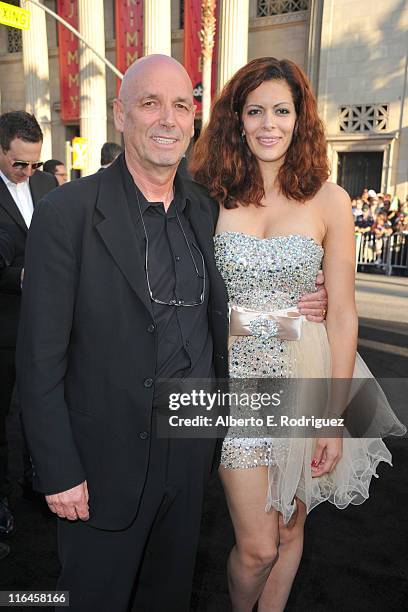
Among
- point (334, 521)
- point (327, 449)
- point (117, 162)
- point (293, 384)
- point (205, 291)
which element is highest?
point (117, 162)

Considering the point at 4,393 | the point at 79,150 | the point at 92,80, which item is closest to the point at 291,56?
the point at 92,80

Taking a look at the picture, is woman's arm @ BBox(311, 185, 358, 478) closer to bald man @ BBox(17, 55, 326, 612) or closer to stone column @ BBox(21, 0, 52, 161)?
bald man @ BBox(17, 55, 326, 612)

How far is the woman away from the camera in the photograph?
217 centimetres

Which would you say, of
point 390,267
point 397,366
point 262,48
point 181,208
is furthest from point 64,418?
point 262,48

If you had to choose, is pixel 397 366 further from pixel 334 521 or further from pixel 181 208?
pixel 181 208

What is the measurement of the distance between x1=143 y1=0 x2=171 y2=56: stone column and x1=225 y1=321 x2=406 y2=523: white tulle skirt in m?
20.6

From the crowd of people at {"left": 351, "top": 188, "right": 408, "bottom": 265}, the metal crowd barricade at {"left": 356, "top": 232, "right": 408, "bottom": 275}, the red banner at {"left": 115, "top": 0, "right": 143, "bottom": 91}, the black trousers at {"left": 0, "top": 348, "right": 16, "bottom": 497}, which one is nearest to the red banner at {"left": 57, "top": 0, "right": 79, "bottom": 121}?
the red banner at {"left": 115, "top": 0, "right": 143, "bottom": 91}

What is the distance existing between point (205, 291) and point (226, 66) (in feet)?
62.7

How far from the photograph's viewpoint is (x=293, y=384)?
7.43 ft

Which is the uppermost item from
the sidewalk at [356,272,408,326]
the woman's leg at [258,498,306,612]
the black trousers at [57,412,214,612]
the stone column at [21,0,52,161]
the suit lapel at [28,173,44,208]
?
the stone column at [21,0,52,161]

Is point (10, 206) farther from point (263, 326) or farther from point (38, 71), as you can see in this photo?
point (38, 71)

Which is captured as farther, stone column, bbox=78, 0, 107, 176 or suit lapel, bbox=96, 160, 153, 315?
stone column, bbox=78, 0, 107, 176

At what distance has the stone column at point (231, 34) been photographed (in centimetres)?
1891

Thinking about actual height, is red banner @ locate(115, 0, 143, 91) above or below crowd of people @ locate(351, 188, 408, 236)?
above
